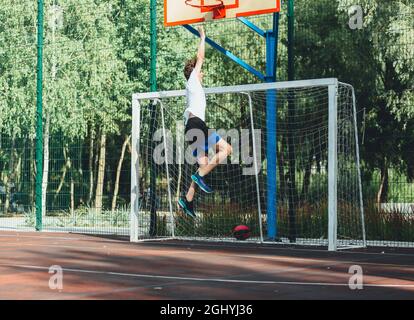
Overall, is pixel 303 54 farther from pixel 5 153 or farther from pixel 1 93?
pixel 5 153

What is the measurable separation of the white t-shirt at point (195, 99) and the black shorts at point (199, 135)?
0.48 feet

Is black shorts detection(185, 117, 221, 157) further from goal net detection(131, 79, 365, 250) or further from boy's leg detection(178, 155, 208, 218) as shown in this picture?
goal net detection(131, 79, 365, 250)

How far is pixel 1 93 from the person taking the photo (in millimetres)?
30422

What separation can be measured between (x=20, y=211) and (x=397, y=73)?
575 inches

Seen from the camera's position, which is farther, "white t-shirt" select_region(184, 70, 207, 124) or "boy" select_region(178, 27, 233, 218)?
"white t-shirt" select_region(184, 70, 207, 124)

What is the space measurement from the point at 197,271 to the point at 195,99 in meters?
2.51

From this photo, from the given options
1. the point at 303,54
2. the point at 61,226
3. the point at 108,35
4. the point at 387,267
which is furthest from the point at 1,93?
the point at 387,267

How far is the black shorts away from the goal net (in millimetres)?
3193

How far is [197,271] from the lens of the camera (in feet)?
37.0

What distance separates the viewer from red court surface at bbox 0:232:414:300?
8906 mm

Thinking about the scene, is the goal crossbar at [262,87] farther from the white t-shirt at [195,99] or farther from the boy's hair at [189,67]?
the white t-shirt at [195,99]

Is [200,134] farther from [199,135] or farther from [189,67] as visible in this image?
[189,67]

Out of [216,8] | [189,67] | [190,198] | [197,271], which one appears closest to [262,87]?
[216,8]

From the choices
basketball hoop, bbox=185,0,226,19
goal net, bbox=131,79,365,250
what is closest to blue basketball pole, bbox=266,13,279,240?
goal net, bbox=131,79,365,250
